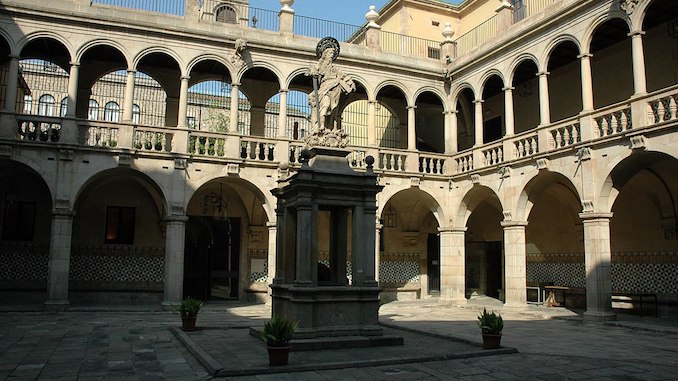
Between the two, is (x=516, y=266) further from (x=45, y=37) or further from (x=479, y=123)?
(x=45, y=37)

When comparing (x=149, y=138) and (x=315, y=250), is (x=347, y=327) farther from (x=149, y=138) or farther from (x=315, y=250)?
(x=149, y=138)

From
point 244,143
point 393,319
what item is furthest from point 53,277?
point 393,319

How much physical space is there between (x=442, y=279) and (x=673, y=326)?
876 centimetres

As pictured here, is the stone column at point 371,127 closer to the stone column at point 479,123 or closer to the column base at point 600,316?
the stone column at point 479,123

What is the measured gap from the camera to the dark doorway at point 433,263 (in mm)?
25031

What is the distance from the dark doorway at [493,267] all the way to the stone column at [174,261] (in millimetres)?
13002

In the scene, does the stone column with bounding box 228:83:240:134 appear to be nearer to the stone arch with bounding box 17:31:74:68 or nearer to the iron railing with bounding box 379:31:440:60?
the stone arch with bounding box 17:31:74:68

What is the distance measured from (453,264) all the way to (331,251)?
1107cm

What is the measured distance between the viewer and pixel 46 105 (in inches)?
1141

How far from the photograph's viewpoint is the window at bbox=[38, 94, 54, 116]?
1126 inches

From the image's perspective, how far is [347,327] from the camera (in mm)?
10273

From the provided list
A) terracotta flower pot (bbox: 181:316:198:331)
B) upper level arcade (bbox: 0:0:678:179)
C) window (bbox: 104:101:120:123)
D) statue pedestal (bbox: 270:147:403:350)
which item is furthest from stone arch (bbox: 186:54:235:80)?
window (bbox: 104:101:120:123)

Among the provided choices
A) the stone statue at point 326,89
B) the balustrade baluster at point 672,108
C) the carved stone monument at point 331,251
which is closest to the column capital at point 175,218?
the carved stone monument at point 331,251

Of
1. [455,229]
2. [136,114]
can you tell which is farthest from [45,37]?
[455,229]
